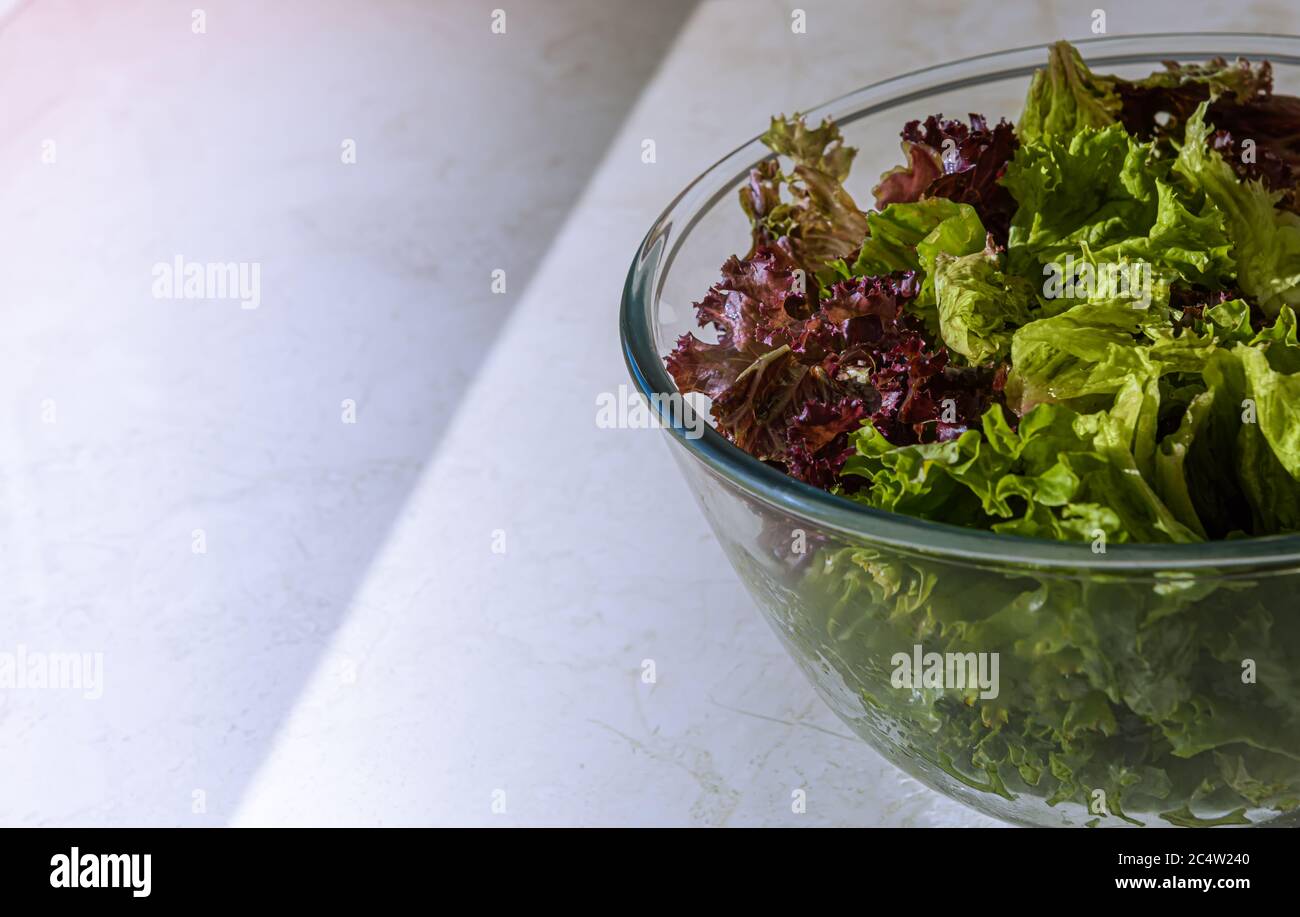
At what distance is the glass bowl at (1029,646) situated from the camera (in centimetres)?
59

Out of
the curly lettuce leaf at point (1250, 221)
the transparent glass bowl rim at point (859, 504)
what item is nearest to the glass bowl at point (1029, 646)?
the transparent glass bowl rim at point (859, 504)

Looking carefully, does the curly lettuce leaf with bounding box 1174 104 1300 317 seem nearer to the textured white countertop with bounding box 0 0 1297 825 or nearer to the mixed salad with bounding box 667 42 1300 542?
the mixed salad with bounding box 667 42 1300 542

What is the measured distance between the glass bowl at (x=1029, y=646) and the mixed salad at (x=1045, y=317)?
0.05 m

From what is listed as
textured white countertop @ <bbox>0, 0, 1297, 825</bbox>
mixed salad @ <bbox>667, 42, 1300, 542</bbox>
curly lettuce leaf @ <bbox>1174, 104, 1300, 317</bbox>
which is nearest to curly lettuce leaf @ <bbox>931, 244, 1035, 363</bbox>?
mixed salad @ <bbox>667, 42, 1300, 542</bbox>

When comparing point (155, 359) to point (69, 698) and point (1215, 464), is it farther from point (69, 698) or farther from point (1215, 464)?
point (1215, 464)

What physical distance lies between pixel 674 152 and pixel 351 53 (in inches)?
24.4

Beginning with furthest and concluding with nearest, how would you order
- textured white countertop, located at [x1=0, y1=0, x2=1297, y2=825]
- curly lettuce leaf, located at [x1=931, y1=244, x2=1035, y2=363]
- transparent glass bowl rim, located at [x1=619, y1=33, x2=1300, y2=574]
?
textured white countertop, located at [x1=0, y1=0, x2=1297, y2=825]
curly lettuce leaf, located at [x1=931, y1=244, x2=1035, y2=363]
transparent glass bowl rim, located at [x1=619, y1=33, x2=1300, y2=574]

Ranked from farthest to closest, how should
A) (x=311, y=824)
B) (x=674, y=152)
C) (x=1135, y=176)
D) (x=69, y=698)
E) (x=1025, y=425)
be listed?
(x=674, y=152) < (x=69, y=698) < (x=311, y=824) < (x=1135, y=176) < (x=1025, y=425)

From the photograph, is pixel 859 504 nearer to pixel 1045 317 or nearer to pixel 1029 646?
pixel 1029 646

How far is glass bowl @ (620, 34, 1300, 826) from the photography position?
595 mm

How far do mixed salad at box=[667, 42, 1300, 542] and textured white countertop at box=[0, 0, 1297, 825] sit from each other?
296 mm

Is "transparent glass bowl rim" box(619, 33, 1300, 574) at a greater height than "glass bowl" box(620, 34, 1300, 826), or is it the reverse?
"transparent glass bowl rim" box(619, 33, 1300, 574)

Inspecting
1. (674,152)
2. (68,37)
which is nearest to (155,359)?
(674,152)

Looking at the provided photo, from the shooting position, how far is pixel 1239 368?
27.6 inches
